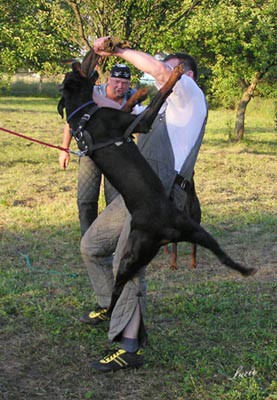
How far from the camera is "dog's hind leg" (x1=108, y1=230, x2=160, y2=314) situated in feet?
11.0

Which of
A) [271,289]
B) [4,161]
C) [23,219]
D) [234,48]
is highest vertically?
[234,48]

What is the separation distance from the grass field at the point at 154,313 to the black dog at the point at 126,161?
958mm

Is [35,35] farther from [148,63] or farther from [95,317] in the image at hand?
[148,63]

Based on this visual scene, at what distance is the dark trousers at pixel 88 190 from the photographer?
5.62 meters

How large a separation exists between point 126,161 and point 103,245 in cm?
91

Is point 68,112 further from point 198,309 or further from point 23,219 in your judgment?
point 23,219

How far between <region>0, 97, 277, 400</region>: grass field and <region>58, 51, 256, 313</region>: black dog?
958 millimetres

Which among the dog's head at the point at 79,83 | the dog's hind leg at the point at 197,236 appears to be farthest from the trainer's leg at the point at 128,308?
the dog's head at the point at 79,83

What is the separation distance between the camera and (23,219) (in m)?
8.14

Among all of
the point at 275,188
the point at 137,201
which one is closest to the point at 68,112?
the point at 137,201

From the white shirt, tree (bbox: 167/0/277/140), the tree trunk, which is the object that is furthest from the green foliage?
the white shirt

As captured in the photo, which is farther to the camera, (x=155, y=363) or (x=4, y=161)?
(x=4, y=161)

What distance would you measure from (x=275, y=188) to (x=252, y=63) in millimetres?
6197

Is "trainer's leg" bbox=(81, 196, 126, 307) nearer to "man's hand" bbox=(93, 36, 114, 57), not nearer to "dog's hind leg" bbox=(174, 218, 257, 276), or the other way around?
"dog's hind leg" bbox=(174, 218, 257, 276)
